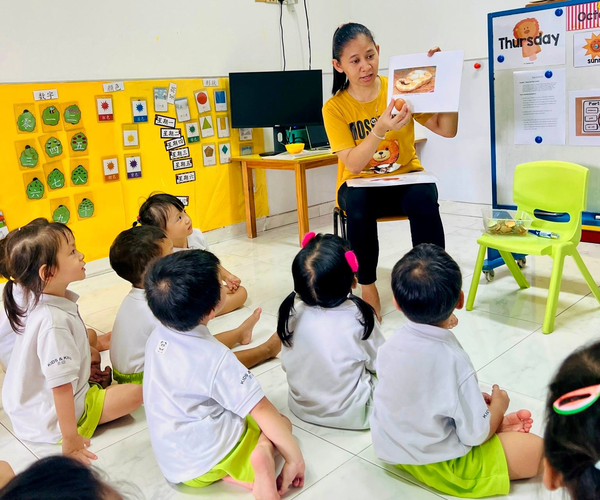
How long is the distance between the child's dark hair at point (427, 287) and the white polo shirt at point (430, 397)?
0.04 meters

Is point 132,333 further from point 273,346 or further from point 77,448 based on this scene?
point 273,346

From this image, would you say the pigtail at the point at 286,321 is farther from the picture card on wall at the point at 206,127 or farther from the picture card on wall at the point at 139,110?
the picture card on wall at the point at 206,127

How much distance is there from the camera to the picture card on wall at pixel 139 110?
3.48 m

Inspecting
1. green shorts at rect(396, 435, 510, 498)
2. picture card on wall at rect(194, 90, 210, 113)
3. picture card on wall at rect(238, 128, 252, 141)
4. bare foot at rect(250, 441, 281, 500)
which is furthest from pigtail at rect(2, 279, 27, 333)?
picture card on wall at rect(238, 128, 252, 141)

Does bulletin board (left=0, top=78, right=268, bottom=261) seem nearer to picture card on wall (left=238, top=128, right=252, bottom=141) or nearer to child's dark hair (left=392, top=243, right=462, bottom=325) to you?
picture card on wall (left=238, top=128, right=252, bottom=141)

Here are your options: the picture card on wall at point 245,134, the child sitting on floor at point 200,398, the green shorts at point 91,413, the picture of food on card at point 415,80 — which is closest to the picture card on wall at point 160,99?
the picture card on wall at point 245,134

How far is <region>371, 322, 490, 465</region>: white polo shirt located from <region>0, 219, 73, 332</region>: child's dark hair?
3.23 feet

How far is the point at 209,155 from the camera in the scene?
392 centimetres

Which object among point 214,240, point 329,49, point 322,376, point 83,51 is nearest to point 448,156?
point 329,49

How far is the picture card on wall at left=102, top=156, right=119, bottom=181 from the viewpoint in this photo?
3.41 m

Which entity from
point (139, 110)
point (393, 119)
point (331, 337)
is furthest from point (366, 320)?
point (139, 110)

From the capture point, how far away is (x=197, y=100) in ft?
12.4

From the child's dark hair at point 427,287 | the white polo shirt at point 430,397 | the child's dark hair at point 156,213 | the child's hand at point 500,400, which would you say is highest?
the child's dark hair at point 156,213

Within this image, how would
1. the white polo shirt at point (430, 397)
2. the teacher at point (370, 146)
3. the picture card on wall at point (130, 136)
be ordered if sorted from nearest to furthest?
the white polo shirt at point (430, 397) → the teacher at point (370, 146) → the picture card on wall at point (130, 136)
